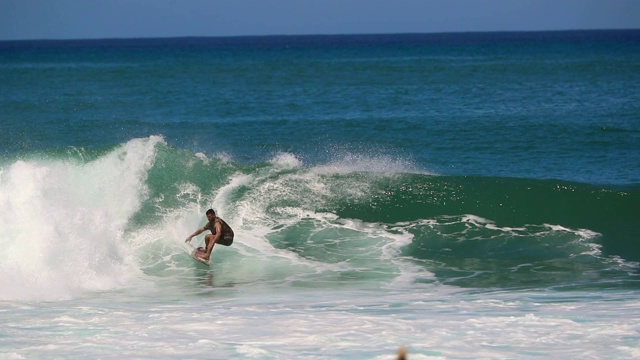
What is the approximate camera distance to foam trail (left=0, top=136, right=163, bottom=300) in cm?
1512

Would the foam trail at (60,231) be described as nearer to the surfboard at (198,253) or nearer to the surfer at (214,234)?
the surfboard at (198,253)

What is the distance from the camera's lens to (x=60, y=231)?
1650 centimetres

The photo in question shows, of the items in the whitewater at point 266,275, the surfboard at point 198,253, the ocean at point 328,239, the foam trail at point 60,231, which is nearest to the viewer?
the whitewater at point 266,275

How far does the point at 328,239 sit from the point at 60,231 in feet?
16.9

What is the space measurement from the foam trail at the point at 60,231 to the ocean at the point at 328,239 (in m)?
0.04

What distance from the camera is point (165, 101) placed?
4881 cm

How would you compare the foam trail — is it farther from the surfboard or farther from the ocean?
the surfboard

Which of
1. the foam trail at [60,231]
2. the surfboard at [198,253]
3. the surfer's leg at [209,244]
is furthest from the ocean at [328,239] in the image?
the surfer's leg at [209,244]

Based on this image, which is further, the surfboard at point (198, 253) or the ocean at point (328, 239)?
the surfboard at point (198, 253)

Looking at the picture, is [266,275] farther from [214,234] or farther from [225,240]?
[214,234]

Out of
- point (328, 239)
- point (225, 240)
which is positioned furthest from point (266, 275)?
point (328, 239)

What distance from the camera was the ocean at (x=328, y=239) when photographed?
1180 centimetres

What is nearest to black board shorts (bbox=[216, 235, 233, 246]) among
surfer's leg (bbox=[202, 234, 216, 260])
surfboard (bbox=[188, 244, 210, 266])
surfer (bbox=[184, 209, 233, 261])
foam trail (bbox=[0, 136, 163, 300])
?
surfer (bbox=[184, 209, 233, 261])

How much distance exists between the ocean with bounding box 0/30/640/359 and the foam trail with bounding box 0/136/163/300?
4 centimetres
